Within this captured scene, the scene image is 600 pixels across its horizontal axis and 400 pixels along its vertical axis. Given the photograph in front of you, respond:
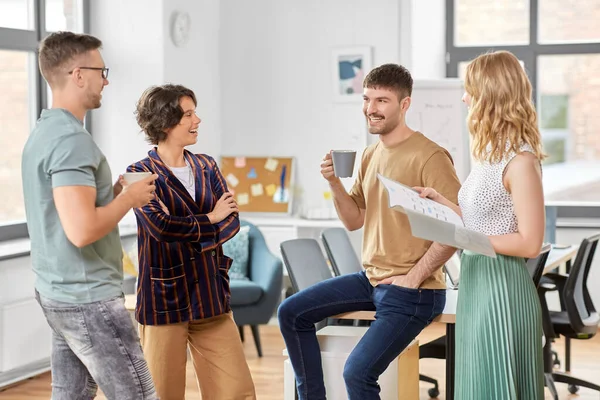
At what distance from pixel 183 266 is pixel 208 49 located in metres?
3.92

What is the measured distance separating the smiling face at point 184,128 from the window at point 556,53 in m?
4.28

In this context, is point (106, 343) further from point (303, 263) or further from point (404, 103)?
point (303, 263)

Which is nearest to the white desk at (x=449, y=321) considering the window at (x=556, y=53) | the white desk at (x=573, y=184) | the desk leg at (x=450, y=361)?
the desk leg at (x=450, y=361)

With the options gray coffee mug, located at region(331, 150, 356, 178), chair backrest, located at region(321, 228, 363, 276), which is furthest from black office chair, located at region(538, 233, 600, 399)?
gray coffee mug, located at region(331, 150, 356, 178)

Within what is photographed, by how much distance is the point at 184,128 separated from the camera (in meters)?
2.96

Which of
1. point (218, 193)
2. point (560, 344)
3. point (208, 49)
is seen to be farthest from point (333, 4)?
point (218, 193)

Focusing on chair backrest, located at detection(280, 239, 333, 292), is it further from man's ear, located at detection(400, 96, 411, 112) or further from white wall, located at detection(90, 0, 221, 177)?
white wall, located at detection(90, 0, 221, 177)

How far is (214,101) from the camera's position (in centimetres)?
669

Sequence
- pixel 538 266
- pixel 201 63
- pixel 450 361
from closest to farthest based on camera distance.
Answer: pixel 450 361, pixel 538 266, pixel 201 63

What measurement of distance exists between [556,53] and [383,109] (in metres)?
4.10

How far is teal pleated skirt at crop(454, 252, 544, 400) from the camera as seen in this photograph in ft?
7.91

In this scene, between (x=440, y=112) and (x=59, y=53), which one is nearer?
(x=59, y=53)

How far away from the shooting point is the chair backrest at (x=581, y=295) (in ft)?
14.4

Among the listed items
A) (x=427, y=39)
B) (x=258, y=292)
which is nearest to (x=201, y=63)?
(x=427, y=39)
